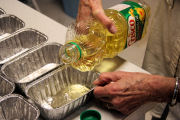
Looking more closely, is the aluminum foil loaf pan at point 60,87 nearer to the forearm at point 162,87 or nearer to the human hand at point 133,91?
the human hand at point 133,91

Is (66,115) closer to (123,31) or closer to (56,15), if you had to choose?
(123,31)

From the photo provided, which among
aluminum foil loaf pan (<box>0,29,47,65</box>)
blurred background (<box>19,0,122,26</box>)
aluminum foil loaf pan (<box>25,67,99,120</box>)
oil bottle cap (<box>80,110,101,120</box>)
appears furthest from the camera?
blurred background (<box>19,0,122,26</box>)

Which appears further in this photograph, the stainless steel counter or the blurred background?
the blurred background

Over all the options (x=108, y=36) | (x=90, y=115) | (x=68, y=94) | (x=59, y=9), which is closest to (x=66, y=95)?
(x=68, y=94)

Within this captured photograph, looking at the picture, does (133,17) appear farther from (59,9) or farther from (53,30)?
(59,9)

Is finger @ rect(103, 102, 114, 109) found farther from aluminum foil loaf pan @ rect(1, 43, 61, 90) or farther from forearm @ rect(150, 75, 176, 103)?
aluminum foil loaf pan @ rect(1, 43, 61, 90)

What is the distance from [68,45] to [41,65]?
0.32m

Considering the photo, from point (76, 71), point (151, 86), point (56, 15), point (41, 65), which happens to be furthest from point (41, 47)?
point (56, 15)

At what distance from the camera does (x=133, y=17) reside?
874 millimetres

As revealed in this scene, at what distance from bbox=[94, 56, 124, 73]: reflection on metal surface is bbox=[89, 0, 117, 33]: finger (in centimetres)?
18

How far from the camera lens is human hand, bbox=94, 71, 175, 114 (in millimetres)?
736

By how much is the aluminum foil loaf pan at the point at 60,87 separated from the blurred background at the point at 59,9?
1.63m

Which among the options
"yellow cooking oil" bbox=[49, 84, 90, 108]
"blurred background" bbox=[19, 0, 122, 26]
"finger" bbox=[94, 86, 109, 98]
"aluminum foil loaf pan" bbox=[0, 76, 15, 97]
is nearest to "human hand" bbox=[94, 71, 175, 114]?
"finger" bbox=[94, 86, 109, 98]

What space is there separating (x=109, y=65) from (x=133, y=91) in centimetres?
22
